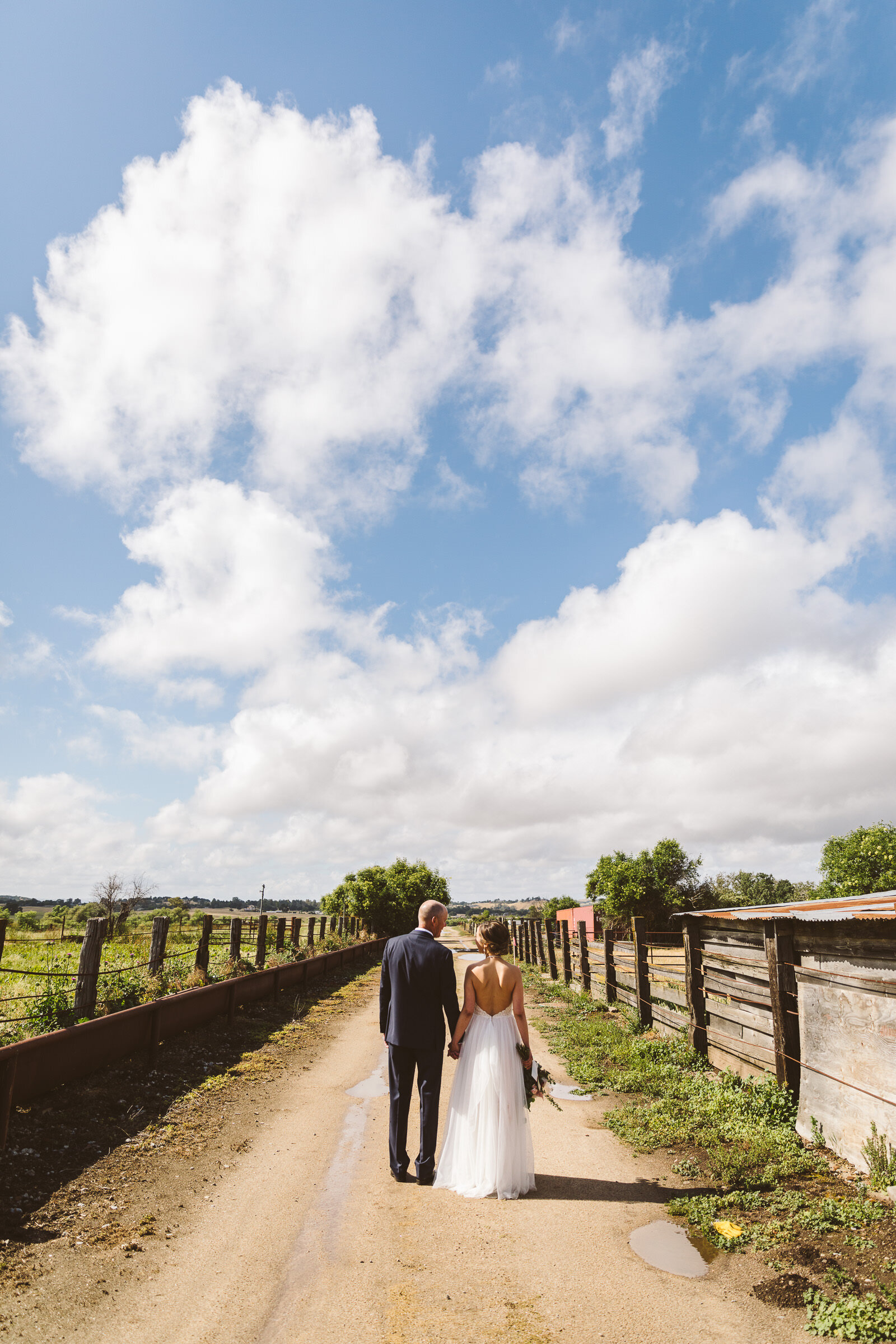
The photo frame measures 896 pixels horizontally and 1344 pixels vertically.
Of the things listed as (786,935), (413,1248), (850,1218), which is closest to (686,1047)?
(786,935)

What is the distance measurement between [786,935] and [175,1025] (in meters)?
7.69

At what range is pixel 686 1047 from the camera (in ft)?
30.0

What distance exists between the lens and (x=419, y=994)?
5.56 meters

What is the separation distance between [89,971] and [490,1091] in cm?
534

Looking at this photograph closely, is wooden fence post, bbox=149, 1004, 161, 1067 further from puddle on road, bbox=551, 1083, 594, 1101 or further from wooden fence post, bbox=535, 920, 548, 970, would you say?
wooden fence post, bbox=535, 920, 548, 970

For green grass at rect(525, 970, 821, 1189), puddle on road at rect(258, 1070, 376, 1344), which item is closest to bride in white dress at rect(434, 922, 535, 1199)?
puddle on road at rect(258, 1070, 376, 1344)

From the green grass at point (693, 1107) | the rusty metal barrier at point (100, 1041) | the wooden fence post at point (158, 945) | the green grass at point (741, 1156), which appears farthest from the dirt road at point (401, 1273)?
the wooden fence post at point (158, 945)

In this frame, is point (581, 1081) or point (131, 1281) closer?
point (131, 1281)

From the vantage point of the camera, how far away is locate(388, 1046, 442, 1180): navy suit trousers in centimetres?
536

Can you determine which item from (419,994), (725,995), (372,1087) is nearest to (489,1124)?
(419,994)

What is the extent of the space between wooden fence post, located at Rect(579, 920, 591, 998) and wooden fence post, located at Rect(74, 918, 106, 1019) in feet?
35.3

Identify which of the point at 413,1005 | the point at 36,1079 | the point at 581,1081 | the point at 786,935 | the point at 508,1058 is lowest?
the point at 581,1081

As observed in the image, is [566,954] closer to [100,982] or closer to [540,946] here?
[540,946]

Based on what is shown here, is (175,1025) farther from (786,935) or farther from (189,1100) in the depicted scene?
(786,935)
